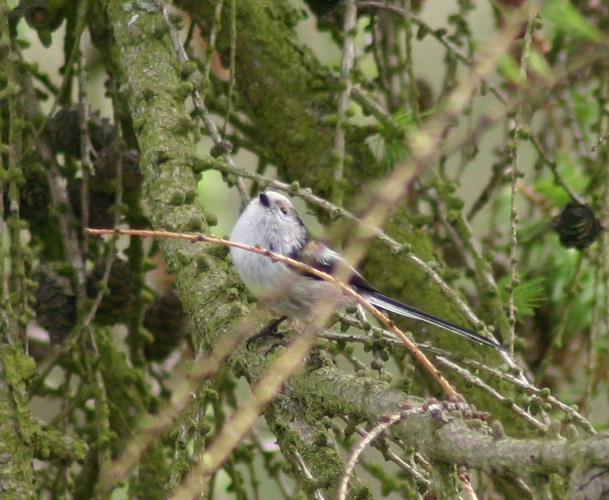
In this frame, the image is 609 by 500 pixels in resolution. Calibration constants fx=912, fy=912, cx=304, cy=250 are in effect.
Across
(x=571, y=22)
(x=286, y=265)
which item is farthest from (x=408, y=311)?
(x=571, y=22)

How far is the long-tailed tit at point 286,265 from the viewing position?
2393mm

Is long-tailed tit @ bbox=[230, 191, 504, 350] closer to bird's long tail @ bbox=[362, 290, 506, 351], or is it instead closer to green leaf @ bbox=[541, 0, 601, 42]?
bird's long tail @ bbox=[362, 290, 506, 351]

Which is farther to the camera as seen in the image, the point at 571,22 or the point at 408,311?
the point at 408,311

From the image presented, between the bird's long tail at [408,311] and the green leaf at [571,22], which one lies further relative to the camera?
the bird's long tail at [408,311]

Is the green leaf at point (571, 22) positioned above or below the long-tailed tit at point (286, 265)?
above

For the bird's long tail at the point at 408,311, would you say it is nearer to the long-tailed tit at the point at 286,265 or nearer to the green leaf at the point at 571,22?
the long-tailed tit at the point at 286,265

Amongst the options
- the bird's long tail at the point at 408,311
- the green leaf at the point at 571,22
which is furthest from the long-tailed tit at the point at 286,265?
the green leaf at the point at 571,22

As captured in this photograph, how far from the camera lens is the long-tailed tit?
2.39m

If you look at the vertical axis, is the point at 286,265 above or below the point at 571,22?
below

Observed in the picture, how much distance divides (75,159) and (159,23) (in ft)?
1.99

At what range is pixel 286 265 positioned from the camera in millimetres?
2557

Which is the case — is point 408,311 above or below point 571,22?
below

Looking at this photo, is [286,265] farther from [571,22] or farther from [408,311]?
[571,22]

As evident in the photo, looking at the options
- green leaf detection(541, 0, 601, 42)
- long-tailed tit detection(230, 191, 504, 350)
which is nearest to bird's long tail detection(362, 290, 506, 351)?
long-tailed tit detection(230, 191, 504, 350)
